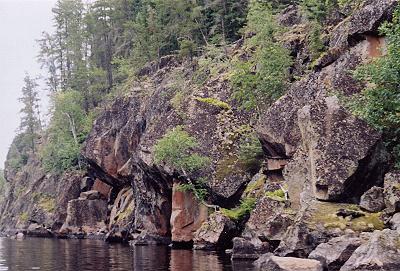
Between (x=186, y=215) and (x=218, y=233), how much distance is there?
7.33 meters

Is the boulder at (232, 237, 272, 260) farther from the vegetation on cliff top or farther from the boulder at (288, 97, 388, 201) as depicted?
the vegetation on cliff top

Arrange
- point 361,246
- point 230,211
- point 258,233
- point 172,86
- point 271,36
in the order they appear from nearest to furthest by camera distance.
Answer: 1. point 361,246
2. point 258,233
3. point 230,211
4. point 271,36
5. point 172,86

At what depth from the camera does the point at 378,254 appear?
2098 cm

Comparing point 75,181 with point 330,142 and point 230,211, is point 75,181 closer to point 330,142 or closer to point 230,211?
point 230,211

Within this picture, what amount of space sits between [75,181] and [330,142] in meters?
53.2

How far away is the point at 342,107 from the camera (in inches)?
1278

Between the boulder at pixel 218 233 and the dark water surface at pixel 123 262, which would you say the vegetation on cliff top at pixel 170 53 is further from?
the dark water surface at pixel 123 262

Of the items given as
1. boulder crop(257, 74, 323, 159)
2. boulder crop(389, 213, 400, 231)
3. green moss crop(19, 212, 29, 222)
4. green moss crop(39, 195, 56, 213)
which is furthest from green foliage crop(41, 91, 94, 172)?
boulder crop(389, 213, 400, 231)

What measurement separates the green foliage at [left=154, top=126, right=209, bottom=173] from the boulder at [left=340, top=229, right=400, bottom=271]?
25.8 meters

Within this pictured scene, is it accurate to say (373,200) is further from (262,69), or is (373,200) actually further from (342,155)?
(262,69)

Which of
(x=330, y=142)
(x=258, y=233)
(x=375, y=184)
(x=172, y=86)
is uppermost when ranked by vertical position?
(x=172, y=86)

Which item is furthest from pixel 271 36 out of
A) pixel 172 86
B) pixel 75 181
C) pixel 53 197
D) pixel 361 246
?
pixel 53 197

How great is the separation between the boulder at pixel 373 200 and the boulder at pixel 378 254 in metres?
6.48

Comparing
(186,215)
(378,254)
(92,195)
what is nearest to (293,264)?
(378,254)
